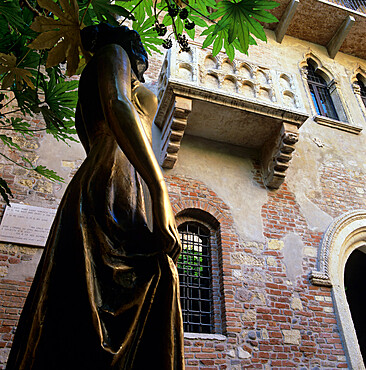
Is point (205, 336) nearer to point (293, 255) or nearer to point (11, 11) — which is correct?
point (293, 255)

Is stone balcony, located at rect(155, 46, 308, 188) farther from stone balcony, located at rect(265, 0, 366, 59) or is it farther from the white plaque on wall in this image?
stone balcony, located at rect(265, 0, 366, 59)

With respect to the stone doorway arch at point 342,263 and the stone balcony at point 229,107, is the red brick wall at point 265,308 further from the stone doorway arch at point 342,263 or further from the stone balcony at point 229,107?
the stone balcony at point 229,107

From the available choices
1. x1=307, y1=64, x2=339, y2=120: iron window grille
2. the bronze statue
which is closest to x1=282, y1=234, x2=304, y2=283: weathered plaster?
x1=307, y1=64, x2=339, y2=120: iron window grille

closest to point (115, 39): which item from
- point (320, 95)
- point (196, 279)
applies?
point (196, 279)

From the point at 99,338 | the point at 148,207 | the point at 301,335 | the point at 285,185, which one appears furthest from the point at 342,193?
the point at 99,338

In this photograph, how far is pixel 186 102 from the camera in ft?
18.3

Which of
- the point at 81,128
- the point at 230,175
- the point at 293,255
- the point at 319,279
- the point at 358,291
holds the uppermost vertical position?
the point at 230,175

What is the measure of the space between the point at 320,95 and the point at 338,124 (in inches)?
49.8

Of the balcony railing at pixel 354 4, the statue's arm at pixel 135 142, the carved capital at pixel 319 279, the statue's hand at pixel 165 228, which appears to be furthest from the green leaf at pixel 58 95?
the balcony railing at pixel 354 4

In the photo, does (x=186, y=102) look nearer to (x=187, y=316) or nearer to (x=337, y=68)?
(x=187, y=316)

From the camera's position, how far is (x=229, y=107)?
579cm

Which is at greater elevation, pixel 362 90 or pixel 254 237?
Result: pixel 362 90

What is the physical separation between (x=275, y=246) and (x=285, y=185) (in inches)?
50.7

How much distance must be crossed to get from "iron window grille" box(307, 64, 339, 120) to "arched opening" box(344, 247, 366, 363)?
11.2 feet
